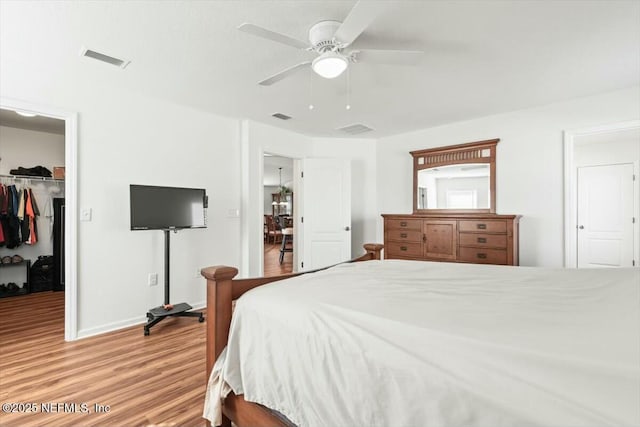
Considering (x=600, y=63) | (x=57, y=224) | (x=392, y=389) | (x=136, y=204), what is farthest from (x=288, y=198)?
(x=392, y=389)

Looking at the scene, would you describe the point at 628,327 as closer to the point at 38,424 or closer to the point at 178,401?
the point at 178,401

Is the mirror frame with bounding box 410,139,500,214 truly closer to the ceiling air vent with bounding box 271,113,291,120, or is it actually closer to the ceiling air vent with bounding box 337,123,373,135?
the ceiling air vent with bounding box 337,123,373,135

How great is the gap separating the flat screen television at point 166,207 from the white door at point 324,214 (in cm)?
175

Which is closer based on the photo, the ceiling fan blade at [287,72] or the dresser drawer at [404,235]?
the ceiling fan blade at [287,72]

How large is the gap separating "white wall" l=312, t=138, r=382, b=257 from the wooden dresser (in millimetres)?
701

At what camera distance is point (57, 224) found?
14.6ft

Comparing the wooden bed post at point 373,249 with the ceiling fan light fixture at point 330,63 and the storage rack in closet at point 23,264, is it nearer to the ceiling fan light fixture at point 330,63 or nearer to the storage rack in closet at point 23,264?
the ceiling fan light fixture at point 330,63

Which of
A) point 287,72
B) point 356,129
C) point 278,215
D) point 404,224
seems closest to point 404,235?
point 404,224

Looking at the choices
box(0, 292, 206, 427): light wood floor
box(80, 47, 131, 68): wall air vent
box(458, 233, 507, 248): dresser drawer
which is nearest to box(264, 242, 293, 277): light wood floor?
box(0, 292, 206, 427): light wood floor

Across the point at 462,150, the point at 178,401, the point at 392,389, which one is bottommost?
the point at 178,401

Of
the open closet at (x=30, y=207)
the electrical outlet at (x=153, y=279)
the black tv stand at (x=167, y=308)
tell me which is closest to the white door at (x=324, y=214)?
the black tv stand at (x=167, y=308)

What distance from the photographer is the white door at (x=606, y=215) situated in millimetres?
4789

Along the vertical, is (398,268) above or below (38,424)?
above

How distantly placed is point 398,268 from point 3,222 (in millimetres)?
5237
